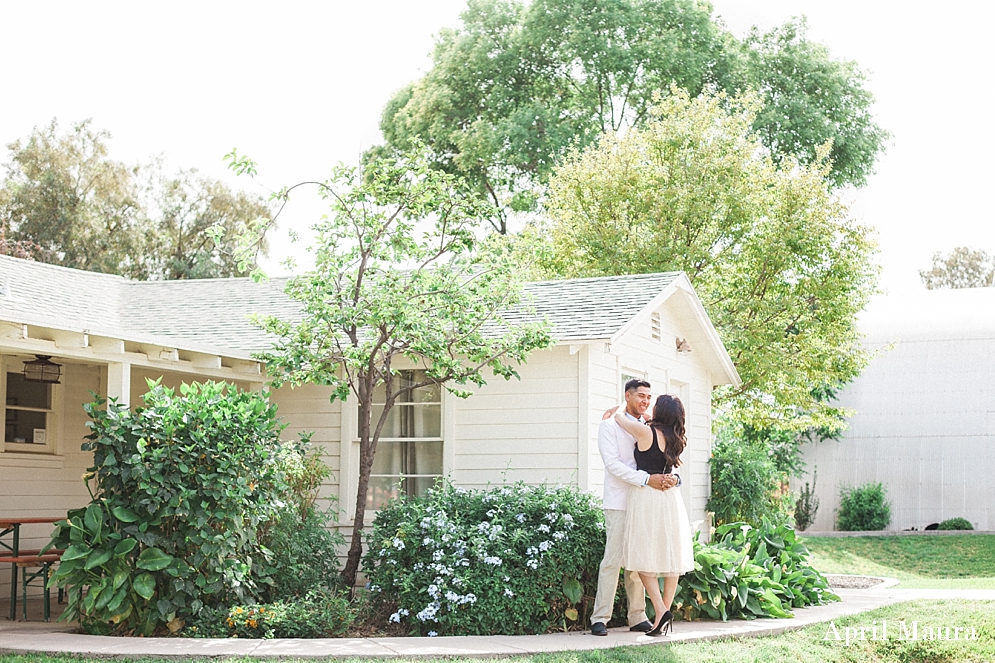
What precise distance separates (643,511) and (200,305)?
320 inches

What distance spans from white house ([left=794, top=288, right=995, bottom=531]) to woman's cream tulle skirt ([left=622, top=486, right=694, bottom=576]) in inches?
543

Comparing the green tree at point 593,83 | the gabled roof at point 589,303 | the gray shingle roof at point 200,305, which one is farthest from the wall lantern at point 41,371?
the green tree at point 593,83

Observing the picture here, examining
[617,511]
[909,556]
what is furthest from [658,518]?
[909,556]

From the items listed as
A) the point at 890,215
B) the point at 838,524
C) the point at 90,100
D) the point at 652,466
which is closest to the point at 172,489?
the point at 652,466

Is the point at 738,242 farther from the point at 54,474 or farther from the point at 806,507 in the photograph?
the point at 54,474

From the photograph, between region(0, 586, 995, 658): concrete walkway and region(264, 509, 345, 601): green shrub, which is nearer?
region(0, 586, 995, 658): concrete walkway

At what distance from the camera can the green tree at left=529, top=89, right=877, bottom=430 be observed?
17.2 metres

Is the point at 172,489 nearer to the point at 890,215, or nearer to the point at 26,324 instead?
the point at 26,324

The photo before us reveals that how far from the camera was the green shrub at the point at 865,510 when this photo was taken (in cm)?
2205

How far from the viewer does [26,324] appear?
336 inches

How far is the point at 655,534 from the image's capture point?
880 centimetres

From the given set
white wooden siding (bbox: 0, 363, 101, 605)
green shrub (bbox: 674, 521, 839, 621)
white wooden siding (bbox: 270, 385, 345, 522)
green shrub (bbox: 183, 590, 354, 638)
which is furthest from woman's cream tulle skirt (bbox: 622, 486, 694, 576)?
white wooden siding (bbox: 0, 363, 101, 605)

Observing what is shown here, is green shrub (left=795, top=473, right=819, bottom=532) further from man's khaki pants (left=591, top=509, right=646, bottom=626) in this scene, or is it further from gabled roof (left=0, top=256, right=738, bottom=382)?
man's khaki pants (left=591, top=509, right=646, bottom=626)

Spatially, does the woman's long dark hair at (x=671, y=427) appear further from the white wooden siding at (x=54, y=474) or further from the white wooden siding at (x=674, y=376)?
the white wooden siding at (x=54, y=474)
